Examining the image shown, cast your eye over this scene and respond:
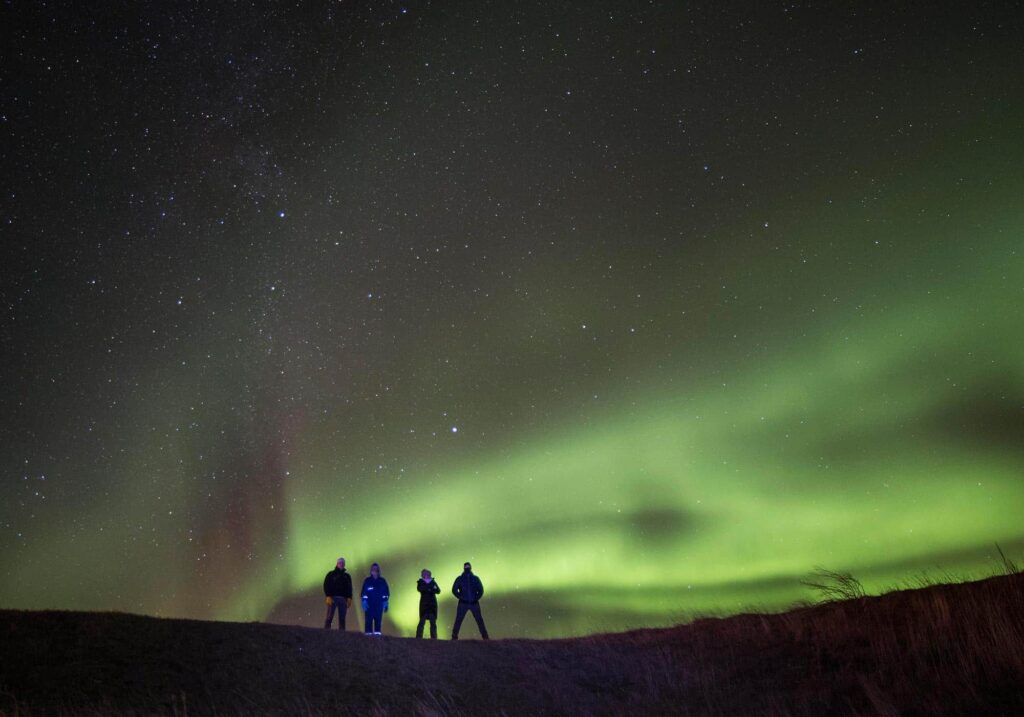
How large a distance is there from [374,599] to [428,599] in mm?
1404

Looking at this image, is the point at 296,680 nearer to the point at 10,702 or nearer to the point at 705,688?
the point at 10,702

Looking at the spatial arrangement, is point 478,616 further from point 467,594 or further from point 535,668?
point 535,668

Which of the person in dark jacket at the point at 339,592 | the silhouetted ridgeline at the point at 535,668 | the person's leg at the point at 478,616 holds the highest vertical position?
the person in dark jacket at the point at 339,592

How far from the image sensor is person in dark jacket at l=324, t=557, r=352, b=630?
45.6ft

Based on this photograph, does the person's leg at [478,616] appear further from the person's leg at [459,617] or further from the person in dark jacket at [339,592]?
the person in dark jacket at [339,592]

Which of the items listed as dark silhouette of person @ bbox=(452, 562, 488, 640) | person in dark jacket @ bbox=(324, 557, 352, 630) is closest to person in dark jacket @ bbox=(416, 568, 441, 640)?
dark silhouette of person @ bbox=(452, 562, 488, 640)

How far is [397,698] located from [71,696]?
12.7ft

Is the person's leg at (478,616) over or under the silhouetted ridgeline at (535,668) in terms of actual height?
over

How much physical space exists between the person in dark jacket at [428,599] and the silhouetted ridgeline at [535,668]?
10.3 ft

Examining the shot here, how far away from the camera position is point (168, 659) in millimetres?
8742

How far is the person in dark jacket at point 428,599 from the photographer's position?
1540 centimetres

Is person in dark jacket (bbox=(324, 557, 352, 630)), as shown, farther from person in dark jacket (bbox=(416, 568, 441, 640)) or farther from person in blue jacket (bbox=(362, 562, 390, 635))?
person in dark jacket (bbox=(416, 568, 441, 640))

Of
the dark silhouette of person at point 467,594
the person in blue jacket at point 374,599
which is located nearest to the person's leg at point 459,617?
the dark silhouette of person at point 467,594

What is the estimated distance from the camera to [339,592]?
1393 cm
